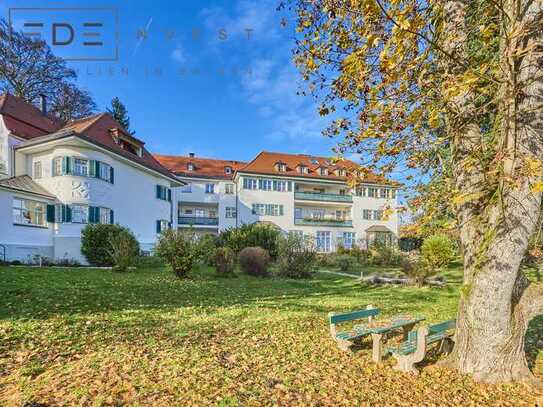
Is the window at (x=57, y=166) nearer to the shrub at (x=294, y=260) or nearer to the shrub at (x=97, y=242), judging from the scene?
the shrub at (x=97, y=242)

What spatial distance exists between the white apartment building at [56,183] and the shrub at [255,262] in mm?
10207

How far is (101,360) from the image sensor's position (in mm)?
4219

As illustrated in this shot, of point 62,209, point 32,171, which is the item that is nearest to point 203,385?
point 62,209

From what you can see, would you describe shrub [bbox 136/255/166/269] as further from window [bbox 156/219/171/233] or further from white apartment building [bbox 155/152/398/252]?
white apartment building [bbox 155/152/398/252]

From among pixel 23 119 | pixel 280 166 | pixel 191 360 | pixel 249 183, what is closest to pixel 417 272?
pixel 191 360

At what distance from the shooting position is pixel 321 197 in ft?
132

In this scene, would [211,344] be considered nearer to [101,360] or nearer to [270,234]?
[101,360]

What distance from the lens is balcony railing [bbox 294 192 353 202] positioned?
130 feet

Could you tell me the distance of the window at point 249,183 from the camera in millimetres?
38000

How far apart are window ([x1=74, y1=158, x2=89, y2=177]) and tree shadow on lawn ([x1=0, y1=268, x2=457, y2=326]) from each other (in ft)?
36.1

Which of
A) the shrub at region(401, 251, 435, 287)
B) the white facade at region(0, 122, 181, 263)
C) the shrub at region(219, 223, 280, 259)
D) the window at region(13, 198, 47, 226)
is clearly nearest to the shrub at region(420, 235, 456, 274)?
the shrub at region(401, 251, 435, 287)

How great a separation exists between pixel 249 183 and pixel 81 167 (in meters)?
20.3

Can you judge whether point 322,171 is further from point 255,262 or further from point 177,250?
point 177,250

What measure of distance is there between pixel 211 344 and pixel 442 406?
10.4ft
